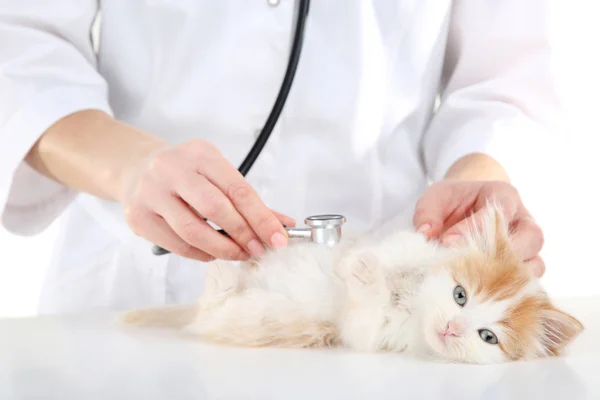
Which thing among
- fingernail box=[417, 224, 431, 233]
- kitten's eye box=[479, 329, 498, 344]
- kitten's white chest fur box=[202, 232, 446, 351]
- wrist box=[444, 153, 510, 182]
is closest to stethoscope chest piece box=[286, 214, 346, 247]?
kitten's white chest fur box=[202, 232, 446, 351]

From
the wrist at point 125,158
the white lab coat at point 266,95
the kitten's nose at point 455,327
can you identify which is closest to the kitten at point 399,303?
the kitten's nose at point 455,327

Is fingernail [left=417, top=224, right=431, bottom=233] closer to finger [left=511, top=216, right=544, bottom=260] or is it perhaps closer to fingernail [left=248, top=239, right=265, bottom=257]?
finger [left=511, top=216, right=544, bottom=260]

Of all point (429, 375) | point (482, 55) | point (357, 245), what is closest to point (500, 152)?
point (482, 55)

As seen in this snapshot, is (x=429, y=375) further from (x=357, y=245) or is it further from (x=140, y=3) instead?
(x=140, y=3)

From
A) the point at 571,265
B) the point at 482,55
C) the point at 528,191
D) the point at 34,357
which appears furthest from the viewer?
the point at 571,265

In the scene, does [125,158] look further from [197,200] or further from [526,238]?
[526,238]

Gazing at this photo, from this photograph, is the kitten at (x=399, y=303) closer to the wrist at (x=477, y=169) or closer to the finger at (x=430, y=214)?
the finger at (x=430, y=214)

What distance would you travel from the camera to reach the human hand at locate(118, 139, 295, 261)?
90 centimetres

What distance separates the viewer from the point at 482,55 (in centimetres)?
136

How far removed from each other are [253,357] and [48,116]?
0.52m

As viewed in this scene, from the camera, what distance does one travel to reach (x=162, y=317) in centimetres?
101

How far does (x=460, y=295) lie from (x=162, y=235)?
0.40 m

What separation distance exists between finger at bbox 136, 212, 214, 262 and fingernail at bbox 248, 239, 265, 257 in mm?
66

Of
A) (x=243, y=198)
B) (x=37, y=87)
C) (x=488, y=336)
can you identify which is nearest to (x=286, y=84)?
(x=243, y=198)
